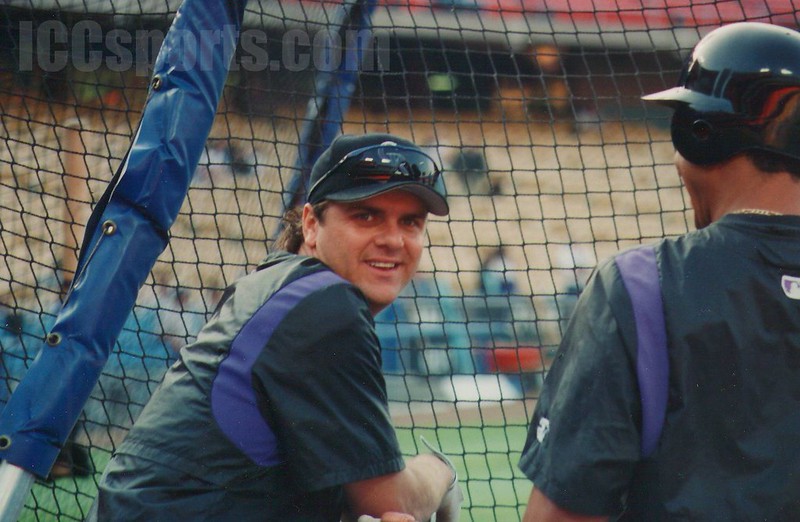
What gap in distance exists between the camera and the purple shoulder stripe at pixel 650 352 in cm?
158

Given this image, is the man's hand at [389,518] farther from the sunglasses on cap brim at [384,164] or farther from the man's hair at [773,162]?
the man's hair at [773,162]

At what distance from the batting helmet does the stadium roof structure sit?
1981mm

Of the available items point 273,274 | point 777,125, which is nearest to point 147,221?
point 273,274

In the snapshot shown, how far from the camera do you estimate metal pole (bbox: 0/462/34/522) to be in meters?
2.38

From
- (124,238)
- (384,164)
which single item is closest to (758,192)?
(384,164)

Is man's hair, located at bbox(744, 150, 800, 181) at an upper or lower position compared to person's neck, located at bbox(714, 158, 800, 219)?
upper

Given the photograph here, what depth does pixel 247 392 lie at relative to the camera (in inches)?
75.4

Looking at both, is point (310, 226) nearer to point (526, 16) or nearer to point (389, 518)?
point (389, 518)

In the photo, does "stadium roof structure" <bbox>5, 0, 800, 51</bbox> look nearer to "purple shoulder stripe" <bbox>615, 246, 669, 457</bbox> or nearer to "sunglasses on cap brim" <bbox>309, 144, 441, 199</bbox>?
"sunglasses on cap brim" <bbox>309, 144, 441, 199</bbox>

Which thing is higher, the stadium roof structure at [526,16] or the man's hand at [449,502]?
the stadium roof structure at [526,16]

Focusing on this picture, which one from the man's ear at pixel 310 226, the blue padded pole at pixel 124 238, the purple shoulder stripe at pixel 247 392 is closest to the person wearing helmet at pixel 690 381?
the purple shoulder stripe at pixel 247 392

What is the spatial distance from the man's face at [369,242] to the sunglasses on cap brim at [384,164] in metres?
0.06

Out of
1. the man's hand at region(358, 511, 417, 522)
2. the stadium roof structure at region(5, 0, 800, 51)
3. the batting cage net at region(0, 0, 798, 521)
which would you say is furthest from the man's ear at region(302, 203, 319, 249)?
the stadium roof structure at region(5, 0, 800, 51)

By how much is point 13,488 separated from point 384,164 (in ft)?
3.88
